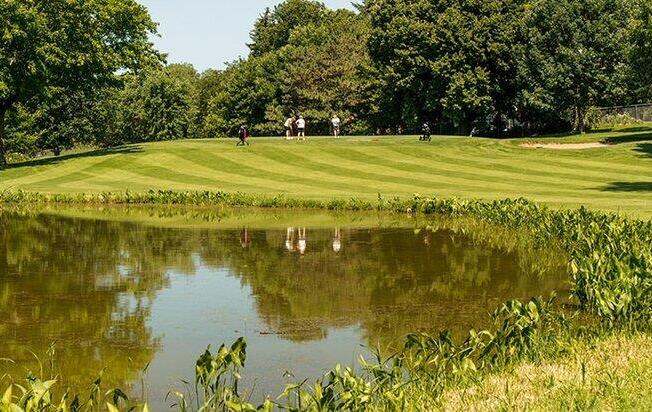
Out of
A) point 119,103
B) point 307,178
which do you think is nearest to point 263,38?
point 119,103

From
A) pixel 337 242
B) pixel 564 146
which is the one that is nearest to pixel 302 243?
pixel 337 242

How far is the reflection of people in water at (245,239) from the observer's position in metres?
23.7

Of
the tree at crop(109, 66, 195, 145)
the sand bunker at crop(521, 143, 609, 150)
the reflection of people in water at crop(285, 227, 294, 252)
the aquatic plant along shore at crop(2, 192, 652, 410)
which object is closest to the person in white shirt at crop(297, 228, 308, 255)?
the reflection of people in water at crop(285, 227, 294, 252)

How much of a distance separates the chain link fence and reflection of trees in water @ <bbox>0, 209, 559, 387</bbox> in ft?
208

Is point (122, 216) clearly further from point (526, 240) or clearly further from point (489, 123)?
point (489, 123)

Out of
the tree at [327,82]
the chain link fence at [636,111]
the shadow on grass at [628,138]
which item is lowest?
the shadow on grass at [628,138]

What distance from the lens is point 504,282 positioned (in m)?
17.6

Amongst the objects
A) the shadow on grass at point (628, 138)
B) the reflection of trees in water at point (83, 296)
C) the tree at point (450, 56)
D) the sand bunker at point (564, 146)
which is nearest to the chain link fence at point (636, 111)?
the tree at point (450, 56)

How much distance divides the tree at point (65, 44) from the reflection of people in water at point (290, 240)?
1295 inches

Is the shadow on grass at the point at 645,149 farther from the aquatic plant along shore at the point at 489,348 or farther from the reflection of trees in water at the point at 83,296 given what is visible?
the reflection of trees in water at the point at 83,296

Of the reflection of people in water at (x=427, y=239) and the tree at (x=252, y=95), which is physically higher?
the tree at (x=252, y=95)

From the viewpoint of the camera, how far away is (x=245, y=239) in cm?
2509

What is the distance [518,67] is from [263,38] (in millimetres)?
75811

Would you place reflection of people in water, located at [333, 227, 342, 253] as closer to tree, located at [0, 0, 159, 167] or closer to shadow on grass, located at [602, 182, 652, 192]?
shadow on grass, located at [602, 182, 652, 192]
